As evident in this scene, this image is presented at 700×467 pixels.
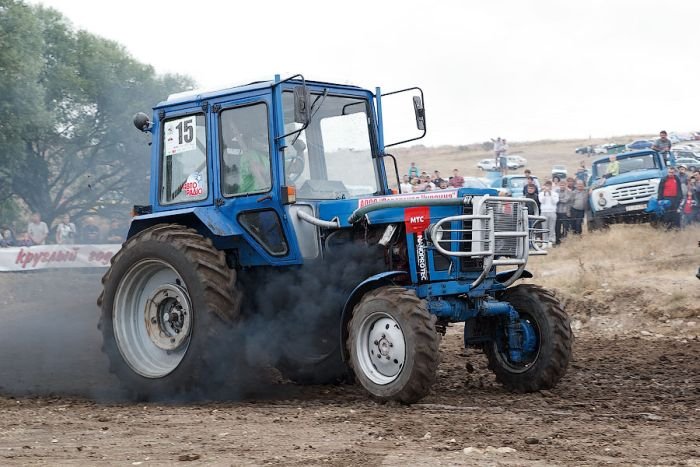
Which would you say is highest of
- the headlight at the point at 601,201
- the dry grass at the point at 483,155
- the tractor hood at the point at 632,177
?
the dry grass at the point at 483,155

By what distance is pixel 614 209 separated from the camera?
69.9 ft

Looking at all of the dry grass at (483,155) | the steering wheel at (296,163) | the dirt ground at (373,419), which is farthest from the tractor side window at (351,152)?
the dry grass at (483,155)

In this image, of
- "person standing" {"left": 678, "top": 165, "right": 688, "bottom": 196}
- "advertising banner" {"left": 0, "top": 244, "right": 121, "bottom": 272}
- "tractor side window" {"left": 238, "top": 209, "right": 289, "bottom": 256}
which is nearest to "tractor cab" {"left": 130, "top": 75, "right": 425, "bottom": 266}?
"tractor side window" {"left": 238, "top": 209, "right": 289, "bottom": 256}

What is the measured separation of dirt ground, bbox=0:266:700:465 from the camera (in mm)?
5848

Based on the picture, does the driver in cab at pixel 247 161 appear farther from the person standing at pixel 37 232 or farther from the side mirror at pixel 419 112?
the person standing at pixel 37 232

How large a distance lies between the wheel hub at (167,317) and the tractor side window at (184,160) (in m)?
0.93

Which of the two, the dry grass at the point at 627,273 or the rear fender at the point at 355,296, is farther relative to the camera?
the dry grass at the point at 627,273

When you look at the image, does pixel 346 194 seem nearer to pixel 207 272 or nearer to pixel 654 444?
pixel 207 272

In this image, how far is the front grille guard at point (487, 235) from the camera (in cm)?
807

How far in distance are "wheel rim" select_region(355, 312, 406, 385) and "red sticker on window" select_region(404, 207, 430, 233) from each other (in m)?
0.86

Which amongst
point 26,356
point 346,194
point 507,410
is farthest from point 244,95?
point 26,356

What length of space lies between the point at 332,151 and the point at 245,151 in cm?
88

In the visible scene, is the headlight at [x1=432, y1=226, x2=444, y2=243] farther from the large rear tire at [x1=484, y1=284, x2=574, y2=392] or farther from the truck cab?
→ the truck cab

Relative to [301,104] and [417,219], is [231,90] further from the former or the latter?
[417,219]
